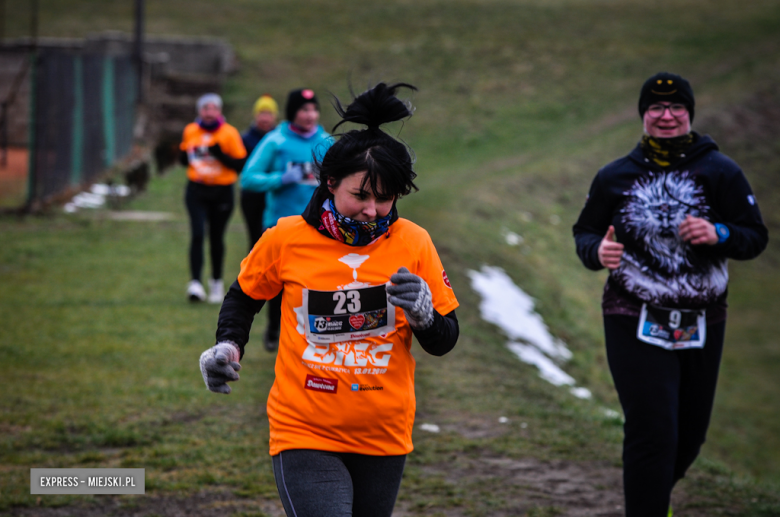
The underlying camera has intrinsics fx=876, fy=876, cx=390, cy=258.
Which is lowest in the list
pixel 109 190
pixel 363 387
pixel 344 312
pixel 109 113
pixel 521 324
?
pixel 521 324

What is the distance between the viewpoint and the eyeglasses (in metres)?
4.11

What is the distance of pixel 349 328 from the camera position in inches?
116

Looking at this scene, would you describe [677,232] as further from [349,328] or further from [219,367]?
[219,367]

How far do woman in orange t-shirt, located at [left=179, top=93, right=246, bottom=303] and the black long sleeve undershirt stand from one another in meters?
6.22

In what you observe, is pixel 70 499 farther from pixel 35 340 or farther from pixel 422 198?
pixel 422 198

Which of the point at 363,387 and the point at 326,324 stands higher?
the point at 326,324

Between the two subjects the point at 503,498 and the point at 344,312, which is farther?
the point at 503,498

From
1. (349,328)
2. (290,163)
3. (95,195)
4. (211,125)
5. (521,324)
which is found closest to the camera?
(349,328)

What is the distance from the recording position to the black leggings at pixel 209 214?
927 cm

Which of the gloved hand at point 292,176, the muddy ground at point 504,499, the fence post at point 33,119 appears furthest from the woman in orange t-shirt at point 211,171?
the fence post at point 33,119

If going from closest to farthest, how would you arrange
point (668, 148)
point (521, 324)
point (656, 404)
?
point (656, 404) → point (668, 148) → point (521, 324)

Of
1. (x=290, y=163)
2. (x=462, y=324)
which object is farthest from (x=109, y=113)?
(x=290, y=163)

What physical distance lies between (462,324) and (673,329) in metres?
6.05

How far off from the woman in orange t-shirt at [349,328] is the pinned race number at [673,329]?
1.32 metres
